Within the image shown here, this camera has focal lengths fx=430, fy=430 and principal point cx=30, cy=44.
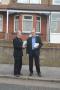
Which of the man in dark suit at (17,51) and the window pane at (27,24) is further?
the window pane at (27,24)

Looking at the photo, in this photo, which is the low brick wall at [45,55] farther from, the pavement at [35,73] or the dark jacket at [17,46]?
the dark jacket at [17,46]

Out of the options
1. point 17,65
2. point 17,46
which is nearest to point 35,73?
point 17,65

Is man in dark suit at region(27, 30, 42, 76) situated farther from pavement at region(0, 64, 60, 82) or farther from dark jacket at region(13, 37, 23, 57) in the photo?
pavement at region(0, 64, 60, 82)

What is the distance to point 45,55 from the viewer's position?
22.1 m

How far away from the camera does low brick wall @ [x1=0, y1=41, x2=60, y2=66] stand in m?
22.0

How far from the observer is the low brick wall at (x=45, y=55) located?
72.0 feet

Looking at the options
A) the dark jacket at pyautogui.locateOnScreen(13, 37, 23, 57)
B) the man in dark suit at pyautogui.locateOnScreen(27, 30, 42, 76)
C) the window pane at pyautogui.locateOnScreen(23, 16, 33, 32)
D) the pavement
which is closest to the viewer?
the pavement

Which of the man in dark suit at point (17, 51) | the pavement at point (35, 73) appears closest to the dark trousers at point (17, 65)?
the man in dark suit at point (17, 51)

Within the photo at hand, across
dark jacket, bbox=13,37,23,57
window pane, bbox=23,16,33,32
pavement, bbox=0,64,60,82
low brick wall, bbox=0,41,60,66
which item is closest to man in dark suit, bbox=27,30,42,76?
dark jacket, bbox=13,37,23,57

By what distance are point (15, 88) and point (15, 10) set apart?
83.8 ft

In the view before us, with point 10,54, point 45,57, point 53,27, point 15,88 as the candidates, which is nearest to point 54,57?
point 45,57

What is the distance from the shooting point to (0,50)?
2264cm

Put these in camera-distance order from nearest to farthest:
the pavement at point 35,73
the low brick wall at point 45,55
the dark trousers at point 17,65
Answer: the pavement at point 35,73 < the dark trousers at point 17,65 < the low brick wall at point 45,55

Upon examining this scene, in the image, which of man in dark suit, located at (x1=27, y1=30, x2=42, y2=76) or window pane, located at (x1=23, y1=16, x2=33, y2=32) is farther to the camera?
window pane, located at (x1=23, y1=16, x2=33, y2=32)
